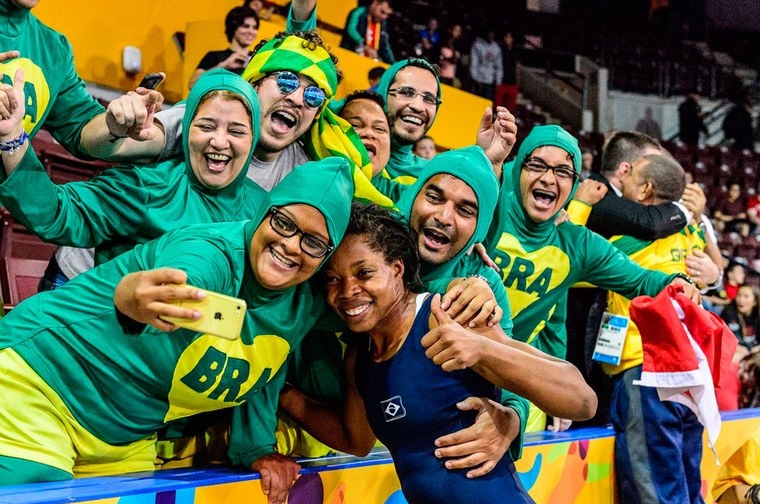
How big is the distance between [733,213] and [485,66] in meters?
4.04

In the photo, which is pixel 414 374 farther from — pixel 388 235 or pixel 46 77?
pixel 46 77

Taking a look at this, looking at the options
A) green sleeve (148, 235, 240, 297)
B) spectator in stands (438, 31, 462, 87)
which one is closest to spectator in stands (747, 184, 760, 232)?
spectator in stands (438, 31, 462, 87)

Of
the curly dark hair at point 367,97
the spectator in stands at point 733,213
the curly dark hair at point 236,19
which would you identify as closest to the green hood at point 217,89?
the curly dark hair at point 367,97

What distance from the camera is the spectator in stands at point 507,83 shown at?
1109 cm

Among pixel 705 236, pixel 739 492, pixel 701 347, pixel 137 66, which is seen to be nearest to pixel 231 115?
pixel 701 347

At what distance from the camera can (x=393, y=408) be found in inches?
89.1

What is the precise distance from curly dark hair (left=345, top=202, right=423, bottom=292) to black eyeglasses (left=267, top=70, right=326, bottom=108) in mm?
542

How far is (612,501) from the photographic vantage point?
3.86m

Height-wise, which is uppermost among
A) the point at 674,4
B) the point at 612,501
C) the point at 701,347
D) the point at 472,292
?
the point at 674,4

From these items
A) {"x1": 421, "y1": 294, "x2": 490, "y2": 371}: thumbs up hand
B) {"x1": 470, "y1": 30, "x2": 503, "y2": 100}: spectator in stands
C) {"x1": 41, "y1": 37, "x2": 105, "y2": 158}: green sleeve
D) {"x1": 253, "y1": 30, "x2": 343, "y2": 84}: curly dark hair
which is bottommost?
{"x1": 421, "y1": 294, "x2": 490, "y2": 371}: thumbs up hand

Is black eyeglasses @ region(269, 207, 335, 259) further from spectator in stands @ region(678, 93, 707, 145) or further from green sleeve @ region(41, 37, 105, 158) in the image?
spectator in stands @ region(678, 93, 707, 145)

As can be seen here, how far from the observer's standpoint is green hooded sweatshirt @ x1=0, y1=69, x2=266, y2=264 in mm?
2275

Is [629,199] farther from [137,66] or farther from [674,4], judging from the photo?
[674,4]

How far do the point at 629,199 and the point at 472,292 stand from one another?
2.28 meters
